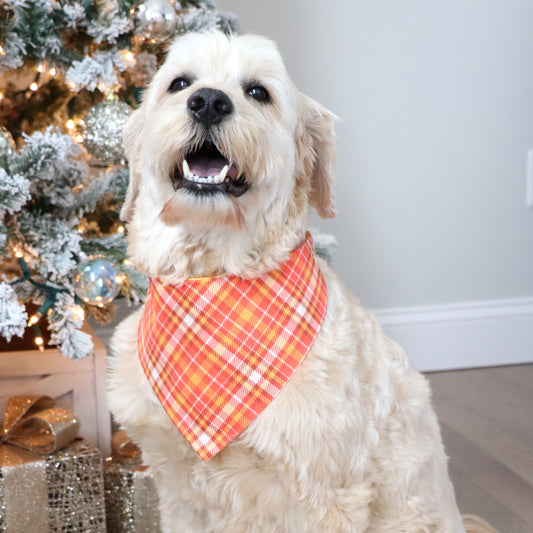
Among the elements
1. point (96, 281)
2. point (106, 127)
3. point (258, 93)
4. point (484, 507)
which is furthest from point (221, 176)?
point (484, 507)

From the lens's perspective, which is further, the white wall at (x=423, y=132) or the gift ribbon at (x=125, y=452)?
the white wall at (x=423, y=132)

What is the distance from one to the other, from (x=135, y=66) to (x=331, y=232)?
1020 mm

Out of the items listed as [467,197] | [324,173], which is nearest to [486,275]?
[467,197]

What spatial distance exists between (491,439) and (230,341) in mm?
1311

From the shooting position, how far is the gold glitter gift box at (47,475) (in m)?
1.50

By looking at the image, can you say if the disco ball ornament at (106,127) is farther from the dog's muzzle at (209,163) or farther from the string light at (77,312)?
the dog's muzzle at (209,163)

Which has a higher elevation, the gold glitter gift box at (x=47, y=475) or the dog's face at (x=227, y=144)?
the dog's face at (x=227, y=144)

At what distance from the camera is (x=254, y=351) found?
1.12m

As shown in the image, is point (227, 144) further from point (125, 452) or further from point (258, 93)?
point (125, 452)

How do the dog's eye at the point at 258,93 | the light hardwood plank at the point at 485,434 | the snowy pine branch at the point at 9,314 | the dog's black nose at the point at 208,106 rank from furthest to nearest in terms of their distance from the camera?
the light hardwood plank at the point at 485,434 → the snowy pine branch at the point at 9,314 → the dog's eye at the point at 258,93 → the dog's black nose at the point at 208,106

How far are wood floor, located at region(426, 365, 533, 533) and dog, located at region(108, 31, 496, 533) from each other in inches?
25.5

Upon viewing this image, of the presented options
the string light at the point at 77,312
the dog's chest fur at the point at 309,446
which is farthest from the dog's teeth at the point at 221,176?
the string light at the point at 77,312

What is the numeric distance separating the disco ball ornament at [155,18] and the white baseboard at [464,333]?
1.36 meters

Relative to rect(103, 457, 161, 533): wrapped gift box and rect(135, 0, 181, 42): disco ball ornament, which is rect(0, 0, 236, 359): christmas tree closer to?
rect(135, 0, 181, 42): disco ball ornament
